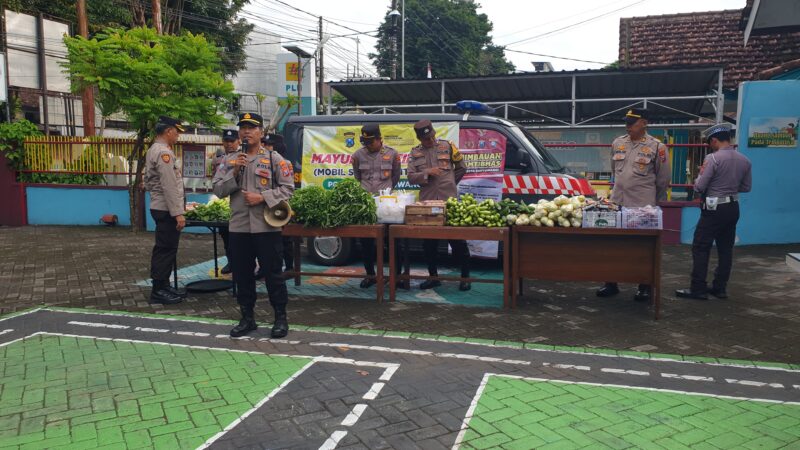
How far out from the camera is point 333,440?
3.51m

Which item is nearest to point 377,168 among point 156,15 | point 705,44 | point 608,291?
point 608,291

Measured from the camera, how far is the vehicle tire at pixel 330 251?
8750 mm

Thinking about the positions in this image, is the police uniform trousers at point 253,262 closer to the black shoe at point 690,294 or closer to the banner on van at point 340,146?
the banner on van at point 340,146

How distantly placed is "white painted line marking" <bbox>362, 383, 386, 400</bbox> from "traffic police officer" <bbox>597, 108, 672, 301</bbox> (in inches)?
147

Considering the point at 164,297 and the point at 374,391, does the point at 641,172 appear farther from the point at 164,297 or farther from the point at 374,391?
the point at 164,297

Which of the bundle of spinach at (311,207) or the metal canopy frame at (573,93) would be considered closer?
the bundle of spinach at (311,207)

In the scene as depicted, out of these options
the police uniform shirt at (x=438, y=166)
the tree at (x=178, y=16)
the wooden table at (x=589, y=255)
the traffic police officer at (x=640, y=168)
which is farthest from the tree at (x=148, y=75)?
the traffic police officer at (x=640, y=168)

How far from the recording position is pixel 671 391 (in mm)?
4273

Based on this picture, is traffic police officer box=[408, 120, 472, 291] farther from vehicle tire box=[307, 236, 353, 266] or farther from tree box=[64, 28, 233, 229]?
tree box=[64, 28, 233, 229]

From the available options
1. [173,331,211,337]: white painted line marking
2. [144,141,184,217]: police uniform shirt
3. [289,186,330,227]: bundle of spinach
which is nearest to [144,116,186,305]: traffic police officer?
[144,141,184,217]: police uniform shirt

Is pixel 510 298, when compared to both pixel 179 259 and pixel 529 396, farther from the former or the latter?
pixel 179 259

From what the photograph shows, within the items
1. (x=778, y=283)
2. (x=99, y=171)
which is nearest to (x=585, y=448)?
(x=778, y=283)

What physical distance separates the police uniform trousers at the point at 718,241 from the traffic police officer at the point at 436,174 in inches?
106

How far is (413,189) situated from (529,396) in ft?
15.1
